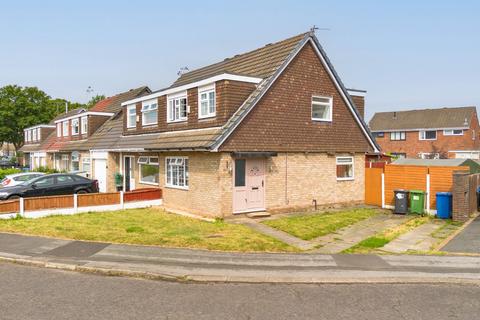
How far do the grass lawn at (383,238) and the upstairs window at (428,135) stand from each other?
→ 35.2 m

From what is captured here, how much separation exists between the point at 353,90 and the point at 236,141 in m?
8.64

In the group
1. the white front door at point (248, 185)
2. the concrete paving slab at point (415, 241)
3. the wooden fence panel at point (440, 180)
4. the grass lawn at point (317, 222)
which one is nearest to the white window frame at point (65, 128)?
the white front door at point (248, 185)

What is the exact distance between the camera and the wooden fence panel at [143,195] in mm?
19172

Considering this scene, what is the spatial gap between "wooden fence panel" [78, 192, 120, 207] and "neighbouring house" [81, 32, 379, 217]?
7.95 feet

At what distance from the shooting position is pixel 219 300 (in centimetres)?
739

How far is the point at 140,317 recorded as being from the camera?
6.53 metres

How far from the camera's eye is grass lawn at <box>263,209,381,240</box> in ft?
44.9

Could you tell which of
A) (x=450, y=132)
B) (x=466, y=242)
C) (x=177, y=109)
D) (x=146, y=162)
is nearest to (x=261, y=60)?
(x=177, y=109)

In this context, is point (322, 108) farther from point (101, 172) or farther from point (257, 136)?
point (101, 172)

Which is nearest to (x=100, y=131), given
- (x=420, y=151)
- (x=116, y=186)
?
(x=116, y=186)

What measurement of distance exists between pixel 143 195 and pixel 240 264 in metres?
11.1

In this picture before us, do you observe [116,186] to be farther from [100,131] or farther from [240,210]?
[240,210]

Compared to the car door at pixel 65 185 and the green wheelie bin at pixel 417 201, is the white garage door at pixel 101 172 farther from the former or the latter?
the green wheelie bin at pixel 417 201

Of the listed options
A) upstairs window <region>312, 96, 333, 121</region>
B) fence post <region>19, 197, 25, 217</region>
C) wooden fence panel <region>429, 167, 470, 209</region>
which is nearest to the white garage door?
fence post <region>19, 197, 25, 217</region>
